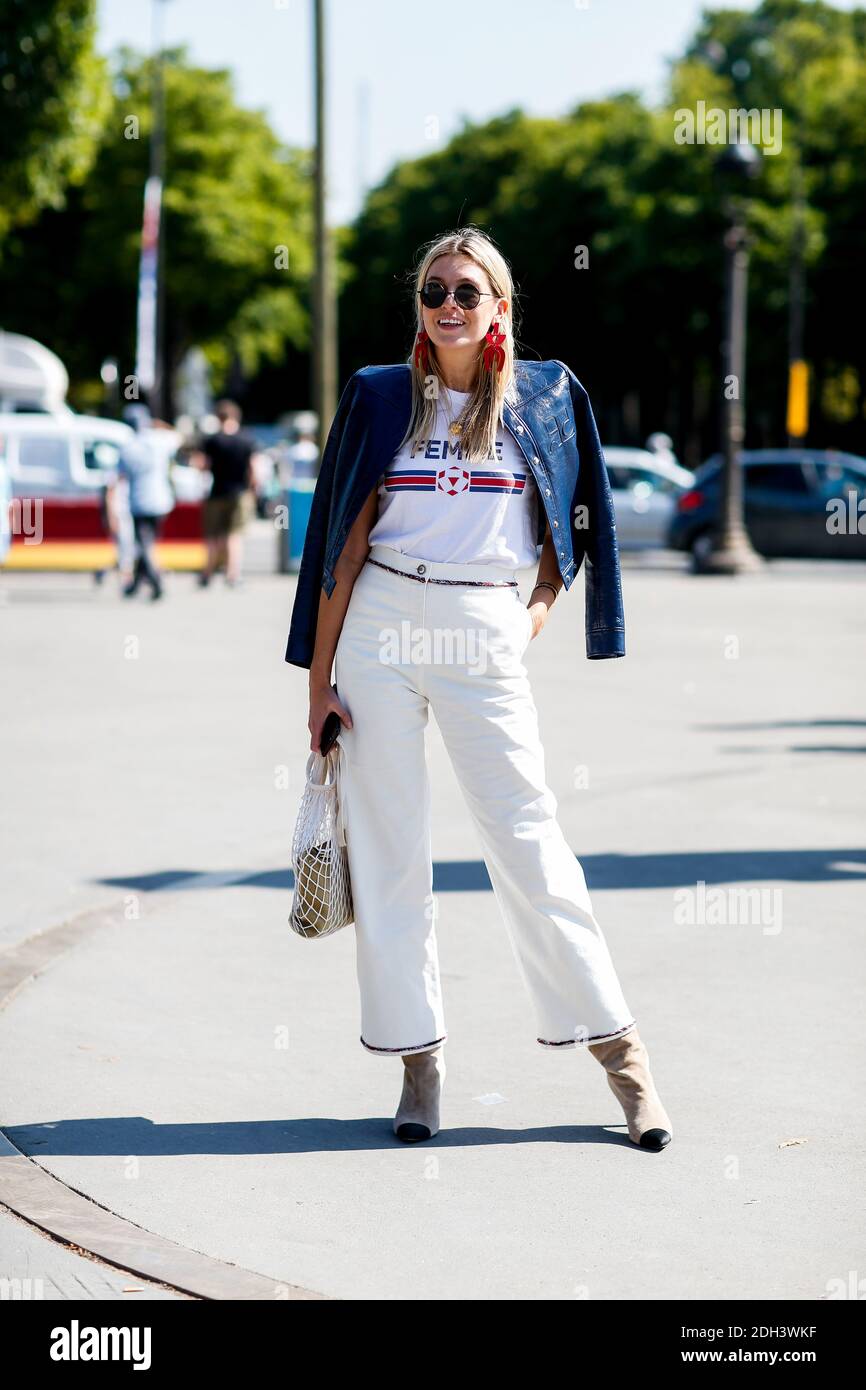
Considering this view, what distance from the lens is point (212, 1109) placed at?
166 inches

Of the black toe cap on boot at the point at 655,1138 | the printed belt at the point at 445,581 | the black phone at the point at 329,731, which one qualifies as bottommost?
the black toe cap on boot at the point at 655,1138

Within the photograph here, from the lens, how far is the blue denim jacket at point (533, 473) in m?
3.84

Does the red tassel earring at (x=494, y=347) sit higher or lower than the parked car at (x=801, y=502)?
higher

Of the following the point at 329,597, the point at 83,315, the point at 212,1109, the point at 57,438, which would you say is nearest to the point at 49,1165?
the point at 212,1109

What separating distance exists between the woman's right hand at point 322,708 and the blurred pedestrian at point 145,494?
44.4 ft

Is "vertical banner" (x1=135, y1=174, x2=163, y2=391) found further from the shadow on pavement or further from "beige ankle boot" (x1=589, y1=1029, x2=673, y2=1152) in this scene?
"beige ankle boot" (x1=589, y1=1029, x2=673, y2=1152)

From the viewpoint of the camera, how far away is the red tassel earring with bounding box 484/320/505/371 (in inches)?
151

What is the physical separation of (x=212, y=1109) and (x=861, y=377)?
144 ft

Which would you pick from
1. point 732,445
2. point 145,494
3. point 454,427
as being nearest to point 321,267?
point 145,494

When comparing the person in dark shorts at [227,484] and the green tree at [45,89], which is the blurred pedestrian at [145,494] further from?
the green tree at [45,89]

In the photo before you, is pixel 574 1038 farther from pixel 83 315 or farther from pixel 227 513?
pixel 83 315

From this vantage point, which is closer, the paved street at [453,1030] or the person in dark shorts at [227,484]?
the paved street at [453,1030]

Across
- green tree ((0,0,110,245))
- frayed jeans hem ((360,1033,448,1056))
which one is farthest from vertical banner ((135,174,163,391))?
frayed jeans hem ((360,1033,448,1056))

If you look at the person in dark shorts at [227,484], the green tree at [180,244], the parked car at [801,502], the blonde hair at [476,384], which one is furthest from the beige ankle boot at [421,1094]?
the green tree at [180,244]
